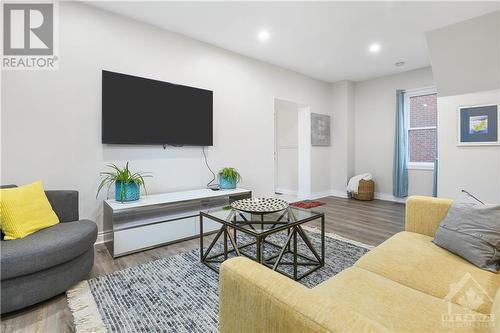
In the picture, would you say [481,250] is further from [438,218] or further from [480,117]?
[480,117]

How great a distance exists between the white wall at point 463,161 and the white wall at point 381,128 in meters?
1.33

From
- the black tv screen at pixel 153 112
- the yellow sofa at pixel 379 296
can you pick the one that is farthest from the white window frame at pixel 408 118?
the black tv screen at pixel 153 112

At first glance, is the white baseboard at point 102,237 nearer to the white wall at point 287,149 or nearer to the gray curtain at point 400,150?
the white wall at point 287,149

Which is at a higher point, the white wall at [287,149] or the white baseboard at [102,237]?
the white wall at [287,149]

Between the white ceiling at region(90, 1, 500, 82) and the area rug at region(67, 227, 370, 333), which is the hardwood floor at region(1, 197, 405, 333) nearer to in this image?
the area rug at region(67, 227, 370, 333)

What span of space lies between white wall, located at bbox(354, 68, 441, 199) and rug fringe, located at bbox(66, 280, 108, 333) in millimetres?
5297

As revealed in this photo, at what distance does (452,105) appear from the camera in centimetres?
352

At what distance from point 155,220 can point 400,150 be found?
4.60m

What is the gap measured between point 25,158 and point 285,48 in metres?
3.47

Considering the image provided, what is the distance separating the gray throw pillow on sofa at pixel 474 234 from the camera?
133 cm

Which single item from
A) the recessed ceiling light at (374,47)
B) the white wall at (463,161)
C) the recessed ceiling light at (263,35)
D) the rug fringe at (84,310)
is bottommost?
the rug fringe at (84,310)

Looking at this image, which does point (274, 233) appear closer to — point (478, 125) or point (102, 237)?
point (102, 237)

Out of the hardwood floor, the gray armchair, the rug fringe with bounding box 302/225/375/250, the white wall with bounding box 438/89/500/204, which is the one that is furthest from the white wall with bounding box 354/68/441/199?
the gray armchair

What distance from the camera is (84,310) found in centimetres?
160
